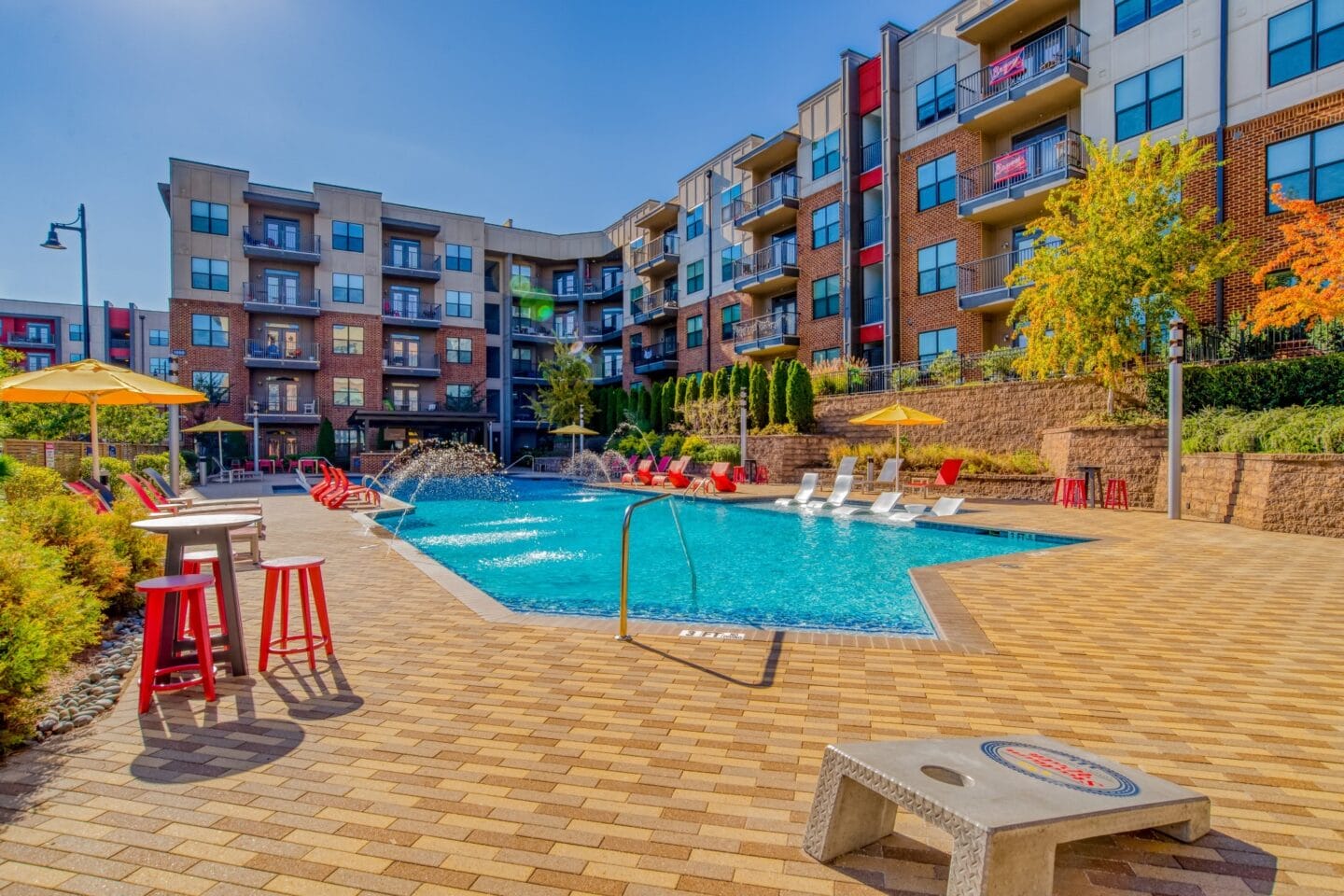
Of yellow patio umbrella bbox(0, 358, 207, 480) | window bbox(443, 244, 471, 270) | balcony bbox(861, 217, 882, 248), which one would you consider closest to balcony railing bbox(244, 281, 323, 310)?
window bbox(443, 244, 471, 270)

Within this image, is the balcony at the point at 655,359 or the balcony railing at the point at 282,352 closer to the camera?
the balcony railing at the point at 282,352

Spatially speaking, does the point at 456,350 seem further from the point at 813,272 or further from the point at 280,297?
the point at 813,272

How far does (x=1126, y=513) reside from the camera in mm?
12633

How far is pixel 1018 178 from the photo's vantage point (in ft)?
64.9

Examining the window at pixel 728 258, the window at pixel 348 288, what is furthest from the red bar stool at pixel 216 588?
A: the window at pixel 348 288

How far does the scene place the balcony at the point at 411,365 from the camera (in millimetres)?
38312

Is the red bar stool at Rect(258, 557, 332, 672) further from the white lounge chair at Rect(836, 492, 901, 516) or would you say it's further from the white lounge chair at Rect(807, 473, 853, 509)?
the white lounge chair at Rect(807, 473, 853, 509)

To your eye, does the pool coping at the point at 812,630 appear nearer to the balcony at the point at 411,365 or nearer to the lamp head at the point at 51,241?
the lamp head at the point at 51,241

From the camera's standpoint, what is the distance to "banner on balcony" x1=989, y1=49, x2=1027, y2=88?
19.9m

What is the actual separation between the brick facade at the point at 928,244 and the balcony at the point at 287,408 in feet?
95.6

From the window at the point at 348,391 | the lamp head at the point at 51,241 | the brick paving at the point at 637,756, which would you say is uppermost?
the lamp head at the point at 51,241

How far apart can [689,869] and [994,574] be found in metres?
5.94

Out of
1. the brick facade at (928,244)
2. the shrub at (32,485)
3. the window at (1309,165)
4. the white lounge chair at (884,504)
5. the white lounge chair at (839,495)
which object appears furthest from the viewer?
the brick facade at (928,244)

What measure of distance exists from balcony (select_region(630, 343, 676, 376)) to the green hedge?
23.1 m
